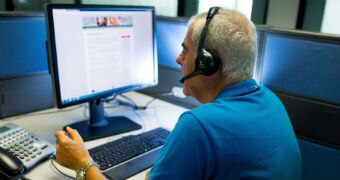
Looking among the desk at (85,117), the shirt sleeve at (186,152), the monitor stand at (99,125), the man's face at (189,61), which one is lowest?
the desk at (85,117)

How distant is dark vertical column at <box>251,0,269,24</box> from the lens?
2059 millimetres

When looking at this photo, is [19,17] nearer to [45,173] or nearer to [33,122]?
[33,122]

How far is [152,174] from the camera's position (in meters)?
0.75

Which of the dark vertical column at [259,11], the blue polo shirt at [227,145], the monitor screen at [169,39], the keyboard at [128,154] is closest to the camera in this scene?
the blue polo shirt at [227,145]

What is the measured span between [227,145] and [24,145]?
27.5 inches

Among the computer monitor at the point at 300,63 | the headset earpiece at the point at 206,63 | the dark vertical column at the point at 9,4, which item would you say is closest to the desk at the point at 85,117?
the computer monitor at the point at 300,63

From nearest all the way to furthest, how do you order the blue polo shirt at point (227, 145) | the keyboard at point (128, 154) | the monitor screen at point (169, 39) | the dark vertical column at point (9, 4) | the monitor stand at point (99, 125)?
the blue polo shirt at point (227, 145) → the keyboard at point (128, 154) → the monitor stand at point (99, 125) → the monitor screen at point (169, 39) → the dark vertical column at point (9, 4)

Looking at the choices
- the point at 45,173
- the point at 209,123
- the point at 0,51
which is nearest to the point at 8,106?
the point at 0,51

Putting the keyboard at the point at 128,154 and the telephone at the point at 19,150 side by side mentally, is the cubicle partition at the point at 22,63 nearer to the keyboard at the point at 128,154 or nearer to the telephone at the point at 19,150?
the telephone at the point at 19,150

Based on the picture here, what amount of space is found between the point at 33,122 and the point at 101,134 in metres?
0.32

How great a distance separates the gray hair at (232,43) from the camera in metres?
0.74

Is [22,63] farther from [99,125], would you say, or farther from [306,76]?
[306,76]

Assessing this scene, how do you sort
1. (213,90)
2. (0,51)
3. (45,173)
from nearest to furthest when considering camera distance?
(213,90) → (45,173) → (0,51)

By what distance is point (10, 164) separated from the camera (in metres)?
0.92
